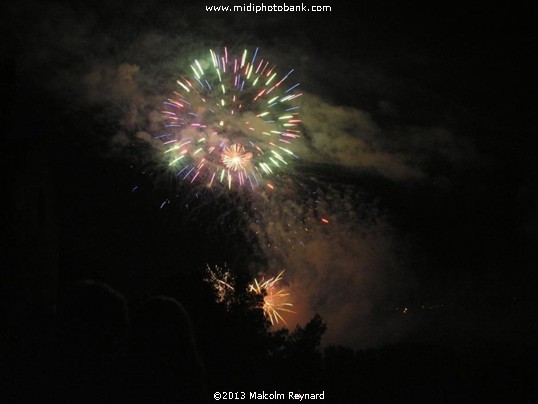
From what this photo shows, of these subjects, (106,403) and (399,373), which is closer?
(106,403)

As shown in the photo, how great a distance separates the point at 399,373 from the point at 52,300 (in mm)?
21029

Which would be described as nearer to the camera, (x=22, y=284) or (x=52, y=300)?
(x=22, y=284)

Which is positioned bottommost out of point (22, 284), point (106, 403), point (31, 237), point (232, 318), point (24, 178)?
point (106, 403)

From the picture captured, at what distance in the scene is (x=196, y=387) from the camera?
632 cm

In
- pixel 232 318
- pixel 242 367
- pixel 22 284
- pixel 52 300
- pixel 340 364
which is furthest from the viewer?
pixel 340 364

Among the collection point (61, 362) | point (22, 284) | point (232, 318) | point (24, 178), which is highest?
point (232, 318)

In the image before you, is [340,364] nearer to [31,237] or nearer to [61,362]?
[31,237]

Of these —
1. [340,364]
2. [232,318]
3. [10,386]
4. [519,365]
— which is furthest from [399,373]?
[10,386]

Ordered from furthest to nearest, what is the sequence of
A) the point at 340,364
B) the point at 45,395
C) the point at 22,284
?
the point at 340,364
the point at 22,284
the point at 45,395

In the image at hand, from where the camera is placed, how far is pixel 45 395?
21.4ft

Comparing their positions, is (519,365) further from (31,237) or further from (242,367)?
(31,237)

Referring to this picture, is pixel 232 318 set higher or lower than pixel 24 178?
higher

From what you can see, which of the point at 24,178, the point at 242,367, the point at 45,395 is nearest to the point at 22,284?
the point at 24,178

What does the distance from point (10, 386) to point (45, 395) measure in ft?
5.15
